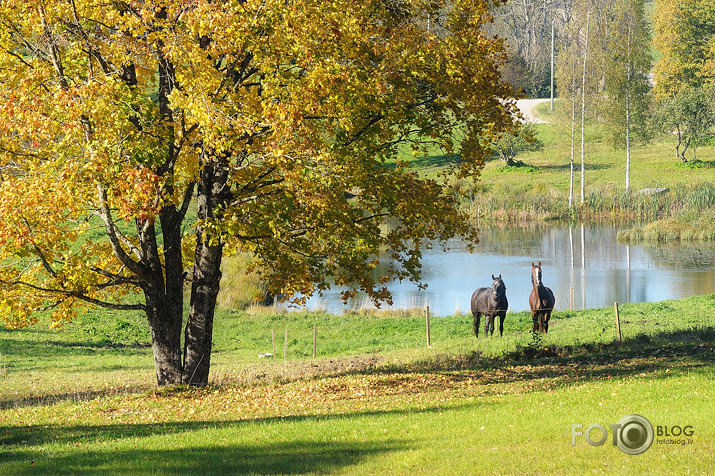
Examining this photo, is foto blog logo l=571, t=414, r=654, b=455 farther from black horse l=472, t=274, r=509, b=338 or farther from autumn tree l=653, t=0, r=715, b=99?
autumn tree l=653, t=0, r=715, b=99

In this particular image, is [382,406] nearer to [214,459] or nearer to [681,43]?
[214,459]

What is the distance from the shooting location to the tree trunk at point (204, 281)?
597 inches

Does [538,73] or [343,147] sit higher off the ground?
[538,73]

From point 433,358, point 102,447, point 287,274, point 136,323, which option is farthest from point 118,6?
point 136,323

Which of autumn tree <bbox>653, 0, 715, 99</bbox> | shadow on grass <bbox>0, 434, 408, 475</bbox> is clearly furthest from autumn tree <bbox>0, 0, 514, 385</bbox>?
autumn tree <bbox>653, 0, 715, 99</bbox>

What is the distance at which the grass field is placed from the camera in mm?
8891

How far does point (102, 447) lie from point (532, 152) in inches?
2855

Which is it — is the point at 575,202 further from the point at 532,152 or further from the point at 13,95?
the point at 13,95

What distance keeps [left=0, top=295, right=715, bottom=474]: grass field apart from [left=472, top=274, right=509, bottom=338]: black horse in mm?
1244

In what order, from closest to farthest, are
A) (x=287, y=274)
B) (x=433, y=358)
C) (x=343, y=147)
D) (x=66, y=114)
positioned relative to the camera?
(x=66, y=114)
(x=343, y=147)
(x=287, y=274)
(x=433, y=358)

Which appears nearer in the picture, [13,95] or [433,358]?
[13,95]

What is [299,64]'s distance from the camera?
1327cm

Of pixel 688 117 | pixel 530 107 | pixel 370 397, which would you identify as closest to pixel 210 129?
pixel 370 397

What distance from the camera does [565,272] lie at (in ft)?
129
